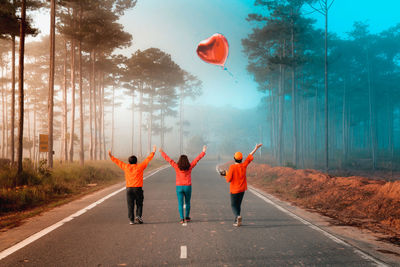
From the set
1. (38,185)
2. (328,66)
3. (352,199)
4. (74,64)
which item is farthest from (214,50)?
(328,66)

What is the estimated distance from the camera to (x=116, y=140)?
5728 inches

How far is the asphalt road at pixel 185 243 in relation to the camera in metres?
4.99

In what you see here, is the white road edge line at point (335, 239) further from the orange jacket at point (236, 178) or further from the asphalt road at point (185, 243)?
the orange jacket at point (236, 178)

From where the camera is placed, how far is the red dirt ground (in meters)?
8.38

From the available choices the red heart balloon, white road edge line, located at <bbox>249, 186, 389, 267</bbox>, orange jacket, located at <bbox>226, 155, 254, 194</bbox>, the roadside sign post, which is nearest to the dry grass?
the roadside sign post

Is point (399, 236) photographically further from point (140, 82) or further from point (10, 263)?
point (140, 82)

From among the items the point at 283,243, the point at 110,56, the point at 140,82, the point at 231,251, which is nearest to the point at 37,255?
the point at 231,251

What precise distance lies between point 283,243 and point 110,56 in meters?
34.4

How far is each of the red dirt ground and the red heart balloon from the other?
20.0 feet

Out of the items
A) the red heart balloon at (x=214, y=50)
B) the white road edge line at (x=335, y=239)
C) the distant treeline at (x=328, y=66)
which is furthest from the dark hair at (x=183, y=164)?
the distant treeline at (x=328, y=66)

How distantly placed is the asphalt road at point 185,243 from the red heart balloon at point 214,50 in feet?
19.6

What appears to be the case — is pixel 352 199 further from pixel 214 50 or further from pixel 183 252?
pixel 183 252

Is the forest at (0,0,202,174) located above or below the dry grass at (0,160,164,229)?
above

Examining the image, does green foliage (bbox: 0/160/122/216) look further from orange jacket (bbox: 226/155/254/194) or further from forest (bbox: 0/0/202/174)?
orange jacket (bbox: 226/155/254/194)
